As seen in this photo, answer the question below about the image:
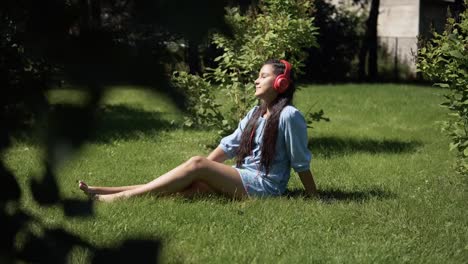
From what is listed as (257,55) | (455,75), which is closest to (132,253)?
(455,75)

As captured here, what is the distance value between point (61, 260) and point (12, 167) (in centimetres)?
24

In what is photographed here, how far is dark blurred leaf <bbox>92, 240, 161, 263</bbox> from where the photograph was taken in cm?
131

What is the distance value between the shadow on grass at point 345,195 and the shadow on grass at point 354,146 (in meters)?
1.87

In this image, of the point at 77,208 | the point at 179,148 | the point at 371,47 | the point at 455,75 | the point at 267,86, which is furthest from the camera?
the point at 371,47

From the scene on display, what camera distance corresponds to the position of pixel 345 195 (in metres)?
5.45

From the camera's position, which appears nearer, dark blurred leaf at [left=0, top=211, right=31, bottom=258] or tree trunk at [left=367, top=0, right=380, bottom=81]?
dark blurred leaf at [left=0, top=211, right=31, bottom=258]

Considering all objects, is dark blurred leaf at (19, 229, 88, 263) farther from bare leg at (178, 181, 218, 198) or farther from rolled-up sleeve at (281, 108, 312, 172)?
rolled-up sleeve at (281, 108, 312, 172)

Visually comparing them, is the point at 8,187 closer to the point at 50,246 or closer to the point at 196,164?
the point at 50,246

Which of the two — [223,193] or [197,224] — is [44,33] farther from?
[223,193]

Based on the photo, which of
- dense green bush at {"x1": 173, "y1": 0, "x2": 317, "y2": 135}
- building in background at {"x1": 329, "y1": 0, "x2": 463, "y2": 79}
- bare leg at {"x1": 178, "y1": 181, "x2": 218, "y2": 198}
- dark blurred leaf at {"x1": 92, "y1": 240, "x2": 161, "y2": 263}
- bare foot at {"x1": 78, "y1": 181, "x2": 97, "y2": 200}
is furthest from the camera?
building in background at {"x1": 329, "y1": 0, "x2": 463, "y2": 79}

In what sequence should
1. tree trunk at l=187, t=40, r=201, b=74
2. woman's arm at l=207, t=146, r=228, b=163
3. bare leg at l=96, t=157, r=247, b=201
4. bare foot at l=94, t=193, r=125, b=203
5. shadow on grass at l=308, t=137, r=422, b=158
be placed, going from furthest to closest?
shadow on grass at l=308, t=137, r=422, b=158, woman's arm at l=207, t=146, r=228, b=163, bare leg at l=96, t=157, r=247, b=201, bare foot at l=94, t=193, r=125, b=203, tree trunk at l=187, t=40, r=201, b=74

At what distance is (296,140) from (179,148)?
9.22ft

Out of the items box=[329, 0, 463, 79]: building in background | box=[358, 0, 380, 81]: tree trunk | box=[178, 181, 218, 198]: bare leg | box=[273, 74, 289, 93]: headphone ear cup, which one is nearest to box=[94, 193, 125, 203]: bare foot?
box=[178, 181, 218, 198]: bare leg

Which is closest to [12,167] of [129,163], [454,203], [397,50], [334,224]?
[334,224]
